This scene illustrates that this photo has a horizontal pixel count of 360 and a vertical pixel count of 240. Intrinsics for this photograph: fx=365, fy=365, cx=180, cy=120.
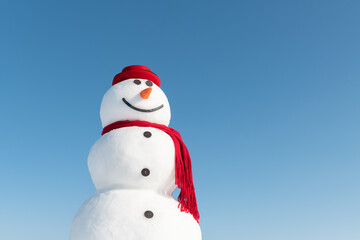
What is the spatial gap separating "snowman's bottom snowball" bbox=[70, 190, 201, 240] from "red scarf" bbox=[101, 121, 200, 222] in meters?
0.14

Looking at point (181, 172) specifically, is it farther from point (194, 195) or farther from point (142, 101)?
point (142, 101)

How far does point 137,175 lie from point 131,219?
518mm

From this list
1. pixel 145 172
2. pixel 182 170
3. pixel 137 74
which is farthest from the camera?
pixel 137 74

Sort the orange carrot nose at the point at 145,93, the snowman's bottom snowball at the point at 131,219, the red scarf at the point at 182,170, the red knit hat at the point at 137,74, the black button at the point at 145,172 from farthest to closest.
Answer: the red knit hat at the point at 137,74 → the orange carrot nose at the point at 145,93 → the red scarf at the point at 182,170 → the black button at the point at 145,172 → the snowman's bottom snowball at the point at 131,219

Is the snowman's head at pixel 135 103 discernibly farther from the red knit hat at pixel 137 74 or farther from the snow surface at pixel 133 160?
the snow surface at pixel 133 160

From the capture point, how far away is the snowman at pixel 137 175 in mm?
3967

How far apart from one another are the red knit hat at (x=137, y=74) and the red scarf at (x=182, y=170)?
76 centimetres

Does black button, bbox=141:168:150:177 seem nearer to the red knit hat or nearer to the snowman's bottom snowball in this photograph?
the snowman's bottom snowball

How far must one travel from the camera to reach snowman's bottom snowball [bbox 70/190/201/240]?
390cm

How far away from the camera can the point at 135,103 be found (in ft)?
15.2

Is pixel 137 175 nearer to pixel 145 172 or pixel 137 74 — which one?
pixel 145 172

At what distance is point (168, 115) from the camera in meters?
4.92

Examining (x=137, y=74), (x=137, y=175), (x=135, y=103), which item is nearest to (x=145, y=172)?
(x=137, y=175)

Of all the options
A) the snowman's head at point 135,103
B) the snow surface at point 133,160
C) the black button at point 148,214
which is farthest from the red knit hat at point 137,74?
the black button at point 148,214
